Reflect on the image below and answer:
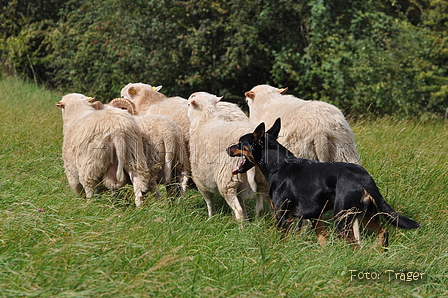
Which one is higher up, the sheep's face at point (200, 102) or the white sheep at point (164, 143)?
the sheep's face at point (200, 102)

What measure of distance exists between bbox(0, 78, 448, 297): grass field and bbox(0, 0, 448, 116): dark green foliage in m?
7.80

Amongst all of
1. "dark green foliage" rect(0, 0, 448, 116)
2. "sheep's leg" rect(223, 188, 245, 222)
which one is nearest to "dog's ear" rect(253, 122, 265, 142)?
"sheep's leg" rect(223, 188, 245, 222)

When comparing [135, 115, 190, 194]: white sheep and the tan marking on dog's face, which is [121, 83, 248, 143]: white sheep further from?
the tan marking on dog's face

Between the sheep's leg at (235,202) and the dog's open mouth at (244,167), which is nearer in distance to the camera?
the dog's open mouth at (244,167)

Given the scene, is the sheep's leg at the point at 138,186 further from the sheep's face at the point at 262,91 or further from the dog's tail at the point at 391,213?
the dog's tail at the point at 391,213

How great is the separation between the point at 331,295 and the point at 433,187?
10.4ft

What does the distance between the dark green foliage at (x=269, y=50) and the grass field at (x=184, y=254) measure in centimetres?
780

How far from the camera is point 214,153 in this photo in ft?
17.7

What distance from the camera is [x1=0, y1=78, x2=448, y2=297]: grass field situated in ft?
10.1

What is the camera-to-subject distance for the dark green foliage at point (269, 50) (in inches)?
521

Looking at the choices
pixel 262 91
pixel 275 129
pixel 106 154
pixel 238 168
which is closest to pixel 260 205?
pixel 238 168

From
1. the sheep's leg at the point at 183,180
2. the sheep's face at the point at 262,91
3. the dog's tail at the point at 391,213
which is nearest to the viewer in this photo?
the dog's tail at the point at 391,213

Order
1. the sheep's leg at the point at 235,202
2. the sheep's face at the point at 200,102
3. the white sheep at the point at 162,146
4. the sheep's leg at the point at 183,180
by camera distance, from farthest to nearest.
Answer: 1. the sheep's leg at the point at 183,180
2. the sheep's face at the point at 200,102
3. the white sheep at the point at 162,146
4. the sheep's leg at the point at 235,202

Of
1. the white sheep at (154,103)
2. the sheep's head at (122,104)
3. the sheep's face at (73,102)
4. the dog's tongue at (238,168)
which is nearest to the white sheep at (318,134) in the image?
the dog's tongue at (238,168)
